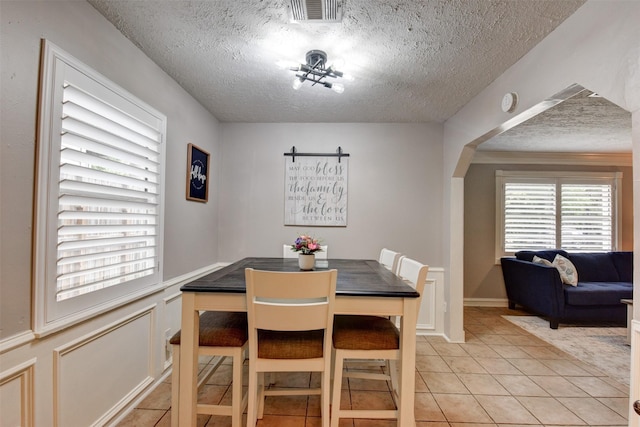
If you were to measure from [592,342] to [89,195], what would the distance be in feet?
15.6

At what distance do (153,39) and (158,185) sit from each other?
968 mm

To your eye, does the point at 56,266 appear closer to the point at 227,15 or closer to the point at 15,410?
the point at 15,410

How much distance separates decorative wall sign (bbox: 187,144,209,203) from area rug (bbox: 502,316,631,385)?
401 cm

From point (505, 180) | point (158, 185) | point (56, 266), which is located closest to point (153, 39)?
point (158, 185)

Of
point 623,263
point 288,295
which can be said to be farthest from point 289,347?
point 623,263

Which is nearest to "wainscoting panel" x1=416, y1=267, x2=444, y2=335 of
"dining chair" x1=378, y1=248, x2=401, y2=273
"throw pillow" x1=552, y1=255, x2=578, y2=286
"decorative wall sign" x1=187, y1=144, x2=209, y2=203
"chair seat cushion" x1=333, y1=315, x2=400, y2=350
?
"dining chair" x1=378, y1=248, x2=401, y2=273

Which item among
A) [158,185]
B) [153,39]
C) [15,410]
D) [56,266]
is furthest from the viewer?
[158,185]

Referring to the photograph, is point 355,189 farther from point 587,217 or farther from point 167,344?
point 587,217

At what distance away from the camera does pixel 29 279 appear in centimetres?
123

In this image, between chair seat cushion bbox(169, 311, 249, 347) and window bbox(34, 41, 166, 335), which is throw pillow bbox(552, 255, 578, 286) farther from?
window bbox(34, 41, 166, 335)

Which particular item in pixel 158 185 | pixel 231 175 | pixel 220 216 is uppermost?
pixel 231 175

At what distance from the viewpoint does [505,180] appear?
179 inches

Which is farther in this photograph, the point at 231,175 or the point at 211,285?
the point at 231,175

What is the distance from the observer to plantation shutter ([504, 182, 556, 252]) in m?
4.52
